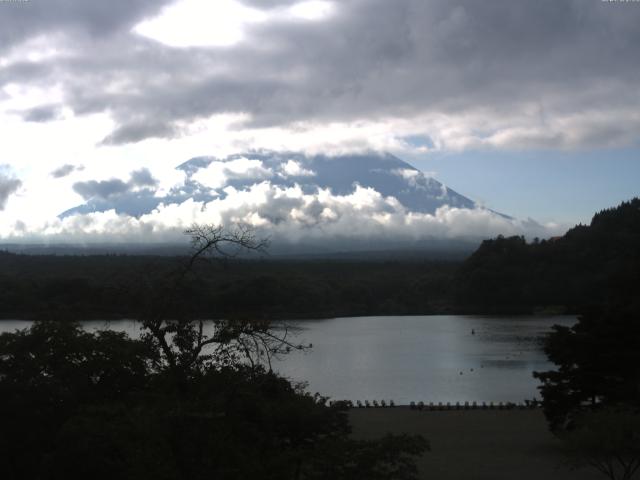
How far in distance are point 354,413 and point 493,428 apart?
12.0 feet

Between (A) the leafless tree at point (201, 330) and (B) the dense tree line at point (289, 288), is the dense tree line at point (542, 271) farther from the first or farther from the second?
(A) the leafless tree at point (201, 330)

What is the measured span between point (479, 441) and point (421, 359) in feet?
57.0

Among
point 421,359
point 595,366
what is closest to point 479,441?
point 595,366

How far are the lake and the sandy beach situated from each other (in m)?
4.36

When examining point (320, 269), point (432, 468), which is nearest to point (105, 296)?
point (432, 468)

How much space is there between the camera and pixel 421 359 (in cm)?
3303

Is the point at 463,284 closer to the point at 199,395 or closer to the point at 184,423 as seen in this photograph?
the point at 199,395

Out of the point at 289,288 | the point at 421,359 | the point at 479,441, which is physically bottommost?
the point at 421,359

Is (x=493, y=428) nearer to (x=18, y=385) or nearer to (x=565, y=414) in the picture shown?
(x=565, y=414)

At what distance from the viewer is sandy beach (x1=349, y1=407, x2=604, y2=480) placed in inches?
509

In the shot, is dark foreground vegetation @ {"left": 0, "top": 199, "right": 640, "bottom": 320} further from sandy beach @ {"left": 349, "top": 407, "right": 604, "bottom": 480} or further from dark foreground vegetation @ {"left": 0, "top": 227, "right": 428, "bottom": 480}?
dark foreground vegetation @ {"left": 0, "top": 227, "right": 428, "bottom": 480}

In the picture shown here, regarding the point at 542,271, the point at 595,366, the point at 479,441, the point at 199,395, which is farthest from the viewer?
the point at 542,271

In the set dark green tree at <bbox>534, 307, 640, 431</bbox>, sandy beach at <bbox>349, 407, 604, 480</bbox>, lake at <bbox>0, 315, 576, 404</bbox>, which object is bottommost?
lake at <bbox>0, 315, 576, 404</bbox>

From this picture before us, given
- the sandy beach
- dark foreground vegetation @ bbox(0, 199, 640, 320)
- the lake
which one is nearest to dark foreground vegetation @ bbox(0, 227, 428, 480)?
the sandy beach
